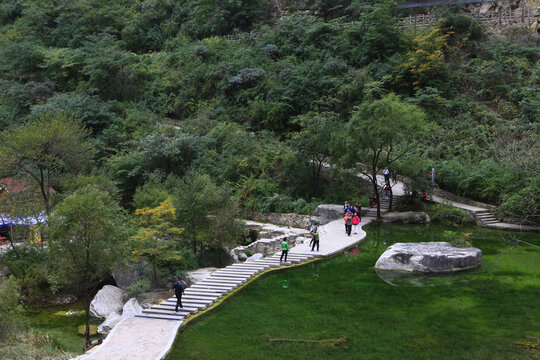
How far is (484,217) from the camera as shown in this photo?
25.5 metres

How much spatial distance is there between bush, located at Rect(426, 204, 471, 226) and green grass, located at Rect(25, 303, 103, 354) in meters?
18.6

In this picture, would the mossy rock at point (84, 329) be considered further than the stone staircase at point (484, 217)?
No

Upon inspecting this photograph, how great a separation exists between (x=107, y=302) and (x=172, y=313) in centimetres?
468

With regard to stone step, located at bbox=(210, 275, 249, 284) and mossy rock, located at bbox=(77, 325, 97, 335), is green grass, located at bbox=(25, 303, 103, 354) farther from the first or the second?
stone step, located at bbox=(210, 275, 249, 284)

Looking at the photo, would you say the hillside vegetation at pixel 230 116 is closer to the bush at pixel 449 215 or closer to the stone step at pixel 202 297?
the bush at pixel 449 215

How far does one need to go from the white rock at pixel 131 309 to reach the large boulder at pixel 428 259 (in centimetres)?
936

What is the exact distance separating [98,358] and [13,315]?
11.8 ft

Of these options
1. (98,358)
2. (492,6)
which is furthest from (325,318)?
(492,6)

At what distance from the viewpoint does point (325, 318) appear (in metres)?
13.6

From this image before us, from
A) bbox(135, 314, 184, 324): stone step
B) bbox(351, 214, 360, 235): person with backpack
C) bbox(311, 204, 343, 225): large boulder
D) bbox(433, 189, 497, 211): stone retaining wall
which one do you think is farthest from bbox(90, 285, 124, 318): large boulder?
bbox(433, 189, 497, 211): stone retaining wall

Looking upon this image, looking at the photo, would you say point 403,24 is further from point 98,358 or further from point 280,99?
point 98,358

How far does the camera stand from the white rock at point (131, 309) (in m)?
15.5

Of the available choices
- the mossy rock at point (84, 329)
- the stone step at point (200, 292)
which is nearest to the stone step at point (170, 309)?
the stone step at point (200, 292)

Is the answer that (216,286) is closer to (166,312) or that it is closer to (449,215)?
(166,312)
